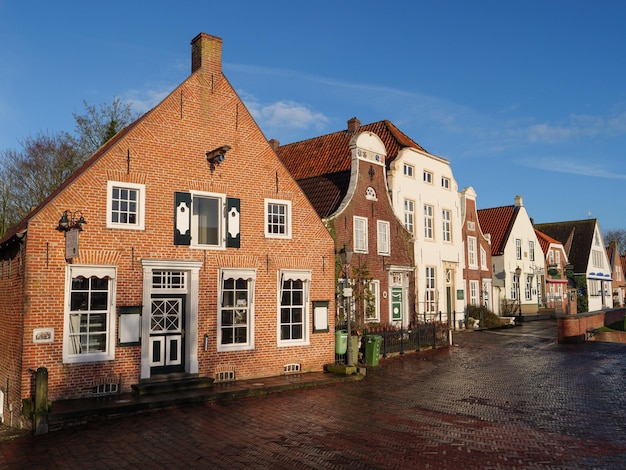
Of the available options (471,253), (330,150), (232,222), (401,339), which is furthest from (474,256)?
(232,222)

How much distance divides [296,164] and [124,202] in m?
15.9

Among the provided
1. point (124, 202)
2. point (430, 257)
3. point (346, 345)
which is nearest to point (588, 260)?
point (430, 257)

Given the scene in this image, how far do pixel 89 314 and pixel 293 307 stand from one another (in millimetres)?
6109

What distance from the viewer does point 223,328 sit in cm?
1514

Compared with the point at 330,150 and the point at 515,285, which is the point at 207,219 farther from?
the point at 515,285

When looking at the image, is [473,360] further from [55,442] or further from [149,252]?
[55,442]

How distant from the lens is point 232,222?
1548 cm

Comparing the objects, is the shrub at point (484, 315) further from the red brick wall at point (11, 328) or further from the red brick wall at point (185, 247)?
the red brick wall at point (11, 328)

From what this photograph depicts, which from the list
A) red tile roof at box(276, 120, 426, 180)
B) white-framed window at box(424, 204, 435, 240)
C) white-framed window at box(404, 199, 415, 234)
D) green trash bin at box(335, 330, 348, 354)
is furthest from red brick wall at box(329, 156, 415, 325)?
green trash bin at box(335, 330, 348, 354)

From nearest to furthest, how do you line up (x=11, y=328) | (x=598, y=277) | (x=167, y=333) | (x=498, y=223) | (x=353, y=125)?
1. (x=11, y=328)
2. (x=167, y=333)
3. (x=353, y=125)
4. (x=498, y=223)
5. (x=598, y=277)

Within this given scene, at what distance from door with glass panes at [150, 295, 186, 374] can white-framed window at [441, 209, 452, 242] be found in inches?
752

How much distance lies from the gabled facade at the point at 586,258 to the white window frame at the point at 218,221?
1733 inches

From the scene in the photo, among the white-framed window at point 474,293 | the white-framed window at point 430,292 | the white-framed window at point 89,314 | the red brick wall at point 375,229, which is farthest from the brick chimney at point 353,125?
the white-framed window at point 89,314

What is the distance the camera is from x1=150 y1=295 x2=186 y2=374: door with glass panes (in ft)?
45.9
